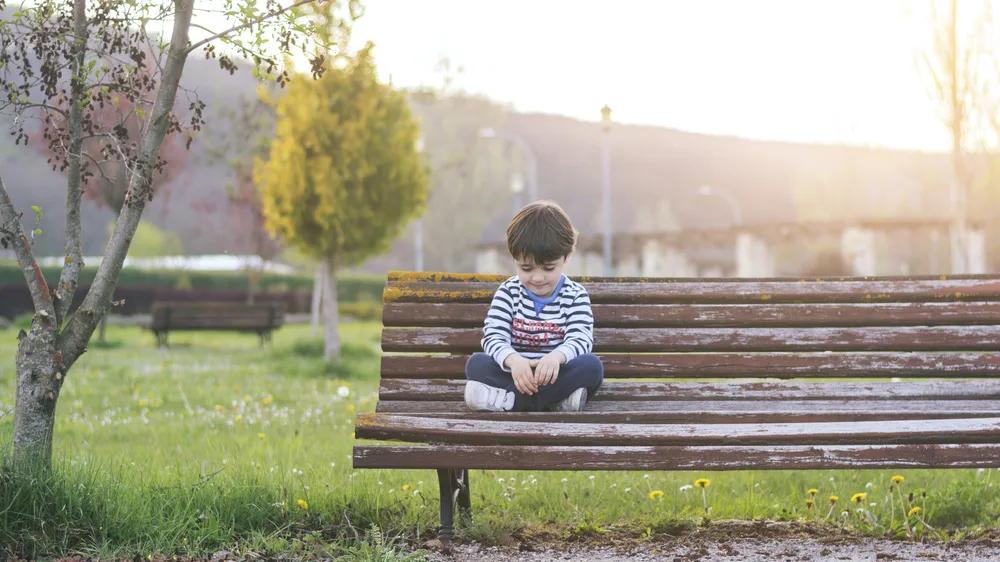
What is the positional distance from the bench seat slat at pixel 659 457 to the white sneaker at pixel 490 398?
48 centimetres

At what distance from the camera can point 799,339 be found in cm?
453

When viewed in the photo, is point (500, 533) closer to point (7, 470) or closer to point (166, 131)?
point (7, 470)

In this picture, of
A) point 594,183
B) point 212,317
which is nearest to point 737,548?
point 212,317

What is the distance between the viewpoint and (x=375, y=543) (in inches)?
145

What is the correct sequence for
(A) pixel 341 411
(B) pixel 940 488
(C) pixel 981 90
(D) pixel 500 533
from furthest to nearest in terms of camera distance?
(C) pixel 981 90, (A) pixel 341 411, (B) pixel 940 488, (D) pixel 500 533

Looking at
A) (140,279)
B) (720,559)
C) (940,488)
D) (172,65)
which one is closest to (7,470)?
(172,65)

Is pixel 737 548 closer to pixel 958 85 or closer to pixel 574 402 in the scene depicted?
pixel 574 402

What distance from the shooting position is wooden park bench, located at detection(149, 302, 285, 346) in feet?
63.2

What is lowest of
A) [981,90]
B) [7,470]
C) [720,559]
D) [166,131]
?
[720,559]

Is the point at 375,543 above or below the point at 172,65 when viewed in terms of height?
below

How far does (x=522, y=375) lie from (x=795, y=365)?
129cm

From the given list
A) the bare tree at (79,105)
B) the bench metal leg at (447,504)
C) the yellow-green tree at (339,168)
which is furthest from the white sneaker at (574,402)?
the yellow-green tree at (339,168)

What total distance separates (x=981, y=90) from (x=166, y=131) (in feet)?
62.8

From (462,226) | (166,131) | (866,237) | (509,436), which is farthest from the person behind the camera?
(462,226)
